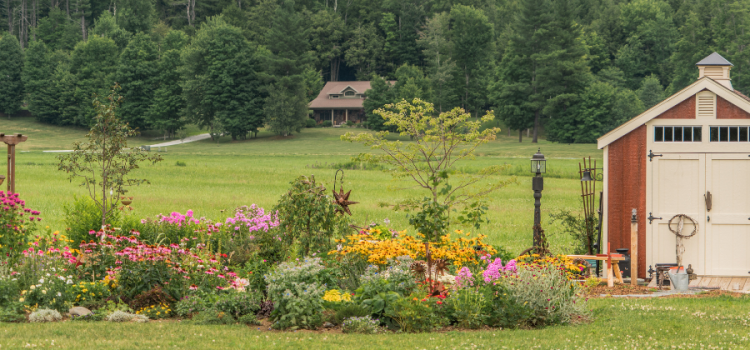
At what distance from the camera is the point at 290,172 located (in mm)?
41344

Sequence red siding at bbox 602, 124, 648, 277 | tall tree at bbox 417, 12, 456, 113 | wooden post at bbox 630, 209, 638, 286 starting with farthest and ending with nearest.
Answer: tall tree at bbox 417, 12, 456, 113 < red siding at bbox 602, 124, 648, 277 < wooden post at bbox 630, 209, 638, 286

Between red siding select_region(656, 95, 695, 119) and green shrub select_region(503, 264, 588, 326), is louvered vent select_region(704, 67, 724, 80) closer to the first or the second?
red siding select_region(656, 95, 695, 119)

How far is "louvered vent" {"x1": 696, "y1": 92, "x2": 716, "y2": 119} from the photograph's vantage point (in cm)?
1309

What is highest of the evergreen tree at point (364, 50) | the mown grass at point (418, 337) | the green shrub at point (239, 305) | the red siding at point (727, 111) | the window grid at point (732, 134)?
the evergreen tree at point (364, 50)

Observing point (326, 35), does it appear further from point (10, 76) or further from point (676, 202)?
point (676, 202)

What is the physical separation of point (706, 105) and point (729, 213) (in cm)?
203

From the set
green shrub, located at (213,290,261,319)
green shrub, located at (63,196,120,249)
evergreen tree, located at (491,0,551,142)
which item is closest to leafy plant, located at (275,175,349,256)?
green shrub, located at (213,290,261,319)

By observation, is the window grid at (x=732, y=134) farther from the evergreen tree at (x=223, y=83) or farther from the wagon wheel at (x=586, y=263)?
the evergreen tree at (x=223, y=83)

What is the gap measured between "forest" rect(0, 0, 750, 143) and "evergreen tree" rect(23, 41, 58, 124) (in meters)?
0.19

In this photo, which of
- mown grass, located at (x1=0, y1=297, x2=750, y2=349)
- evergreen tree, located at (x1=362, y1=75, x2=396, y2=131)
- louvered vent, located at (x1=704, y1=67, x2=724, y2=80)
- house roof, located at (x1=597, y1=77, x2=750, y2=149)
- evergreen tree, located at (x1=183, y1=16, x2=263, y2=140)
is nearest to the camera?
mown grass, located at (x1=0, y1=297, x2=750, y2=349)

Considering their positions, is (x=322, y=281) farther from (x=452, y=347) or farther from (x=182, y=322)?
(x=452, y=347)

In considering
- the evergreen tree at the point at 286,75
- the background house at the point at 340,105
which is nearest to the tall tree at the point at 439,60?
the background house at the point at 340,105

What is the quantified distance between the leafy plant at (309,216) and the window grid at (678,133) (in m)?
6.12

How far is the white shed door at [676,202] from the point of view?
13078mm
